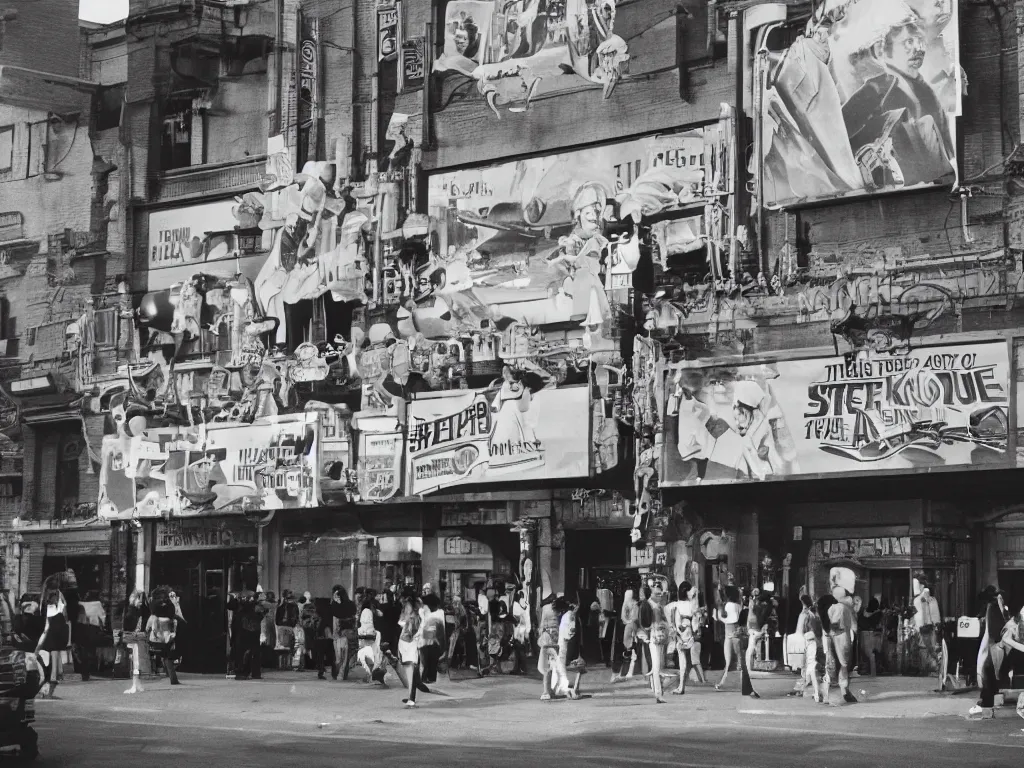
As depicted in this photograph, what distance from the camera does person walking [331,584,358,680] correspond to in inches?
1305

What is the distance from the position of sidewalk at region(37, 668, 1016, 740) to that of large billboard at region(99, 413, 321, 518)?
824cm

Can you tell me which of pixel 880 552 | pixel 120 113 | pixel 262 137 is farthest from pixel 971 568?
pixel 120 113

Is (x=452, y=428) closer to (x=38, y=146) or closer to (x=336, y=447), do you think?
(x=336, y=447)

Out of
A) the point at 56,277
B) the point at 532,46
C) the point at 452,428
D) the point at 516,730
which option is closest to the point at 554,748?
the point at 516,730

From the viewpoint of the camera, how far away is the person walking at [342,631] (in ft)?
109

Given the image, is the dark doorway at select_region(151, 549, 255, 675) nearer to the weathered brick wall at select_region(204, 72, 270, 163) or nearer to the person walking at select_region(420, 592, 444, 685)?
the weathered brick wall at select_region(204, 72, 270, 163)

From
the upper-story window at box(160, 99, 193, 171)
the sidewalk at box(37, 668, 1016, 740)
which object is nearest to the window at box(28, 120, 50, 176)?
the upper-story window at box(160, 99, 193, 171)

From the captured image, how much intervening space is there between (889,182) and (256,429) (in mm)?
16766

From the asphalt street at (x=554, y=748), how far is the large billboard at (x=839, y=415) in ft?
29.4

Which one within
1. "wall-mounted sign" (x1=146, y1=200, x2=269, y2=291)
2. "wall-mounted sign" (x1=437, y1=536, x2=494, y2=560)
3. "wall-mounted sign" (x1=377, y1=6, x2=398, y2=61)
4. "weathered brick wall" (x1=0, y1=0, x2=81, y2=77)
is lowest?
"wall-mounted sign" (x1=437, y1=536, x2=494, y2=560)

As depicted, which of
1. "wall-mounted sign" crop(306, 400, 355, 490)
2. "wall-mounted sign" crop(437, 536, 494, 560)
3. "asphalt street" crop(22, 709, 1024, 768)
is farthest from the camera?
"wall-mounted sign" crop(437, 536, 494, 560)

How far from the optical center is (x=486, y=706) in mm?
26047

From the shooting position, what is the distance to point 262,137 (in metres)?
43.2

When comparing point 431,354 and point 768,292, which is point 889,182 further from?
point 431,354
